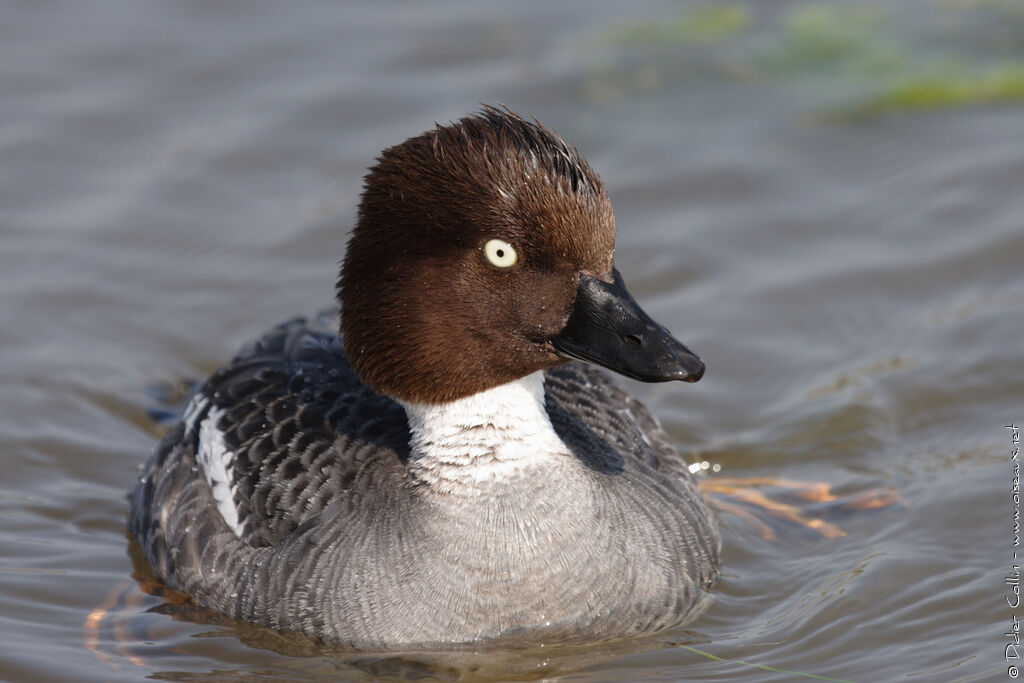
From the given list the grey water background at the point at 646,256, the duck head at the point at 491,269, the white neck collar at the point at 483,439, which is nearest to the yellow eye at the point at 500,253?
the duck head at the point at 491,269

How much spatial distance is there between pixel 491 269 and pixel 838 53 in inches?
304

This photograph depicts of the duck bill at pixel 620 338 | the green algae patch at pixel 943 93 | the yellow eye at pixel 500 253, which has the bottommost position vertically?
the duck bill at pixel 620 338

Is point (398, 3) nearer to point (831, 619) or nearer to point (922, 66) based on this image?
point (922, 66)

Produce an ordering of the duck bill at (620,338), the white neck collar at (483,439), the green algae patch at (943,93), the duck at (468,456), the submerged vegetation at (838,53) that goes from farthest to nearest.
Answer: the submerged vegetation at (838,53) → the green algae patch at (943,93) → the white neck collar at (483,439) → the duck at (468,456) → the duck bill at (620,338)

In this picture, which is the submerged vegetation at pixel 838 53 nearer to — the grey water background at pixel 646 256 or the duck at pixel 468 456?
the grey water background at pixel 646 256

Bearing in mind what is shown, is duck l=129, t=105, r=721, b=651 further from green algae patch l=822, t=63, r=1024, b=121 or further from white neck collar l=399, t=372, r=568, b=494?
green algae patch l=822, t=63, r=1024, b=121

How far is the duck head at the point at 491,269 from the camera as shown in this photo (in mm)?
6320

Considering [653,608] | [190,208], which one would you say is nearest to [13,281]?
[190,208]

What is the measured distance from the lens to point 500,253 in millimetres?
6430

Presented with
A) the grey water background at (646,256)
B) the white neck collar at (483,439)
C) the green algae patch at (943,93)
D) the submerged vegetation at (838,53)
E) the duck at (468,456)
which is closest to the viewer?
the duck at (468,456)

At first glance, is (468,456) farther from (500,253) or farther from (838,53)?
(838,53)

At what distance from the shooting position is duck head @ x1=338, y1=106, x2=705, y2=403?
6320 millimetres

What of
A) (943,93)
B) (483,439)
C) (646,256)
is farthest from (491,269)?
(943,93)

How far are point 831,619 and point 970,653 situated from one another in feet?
2.34
